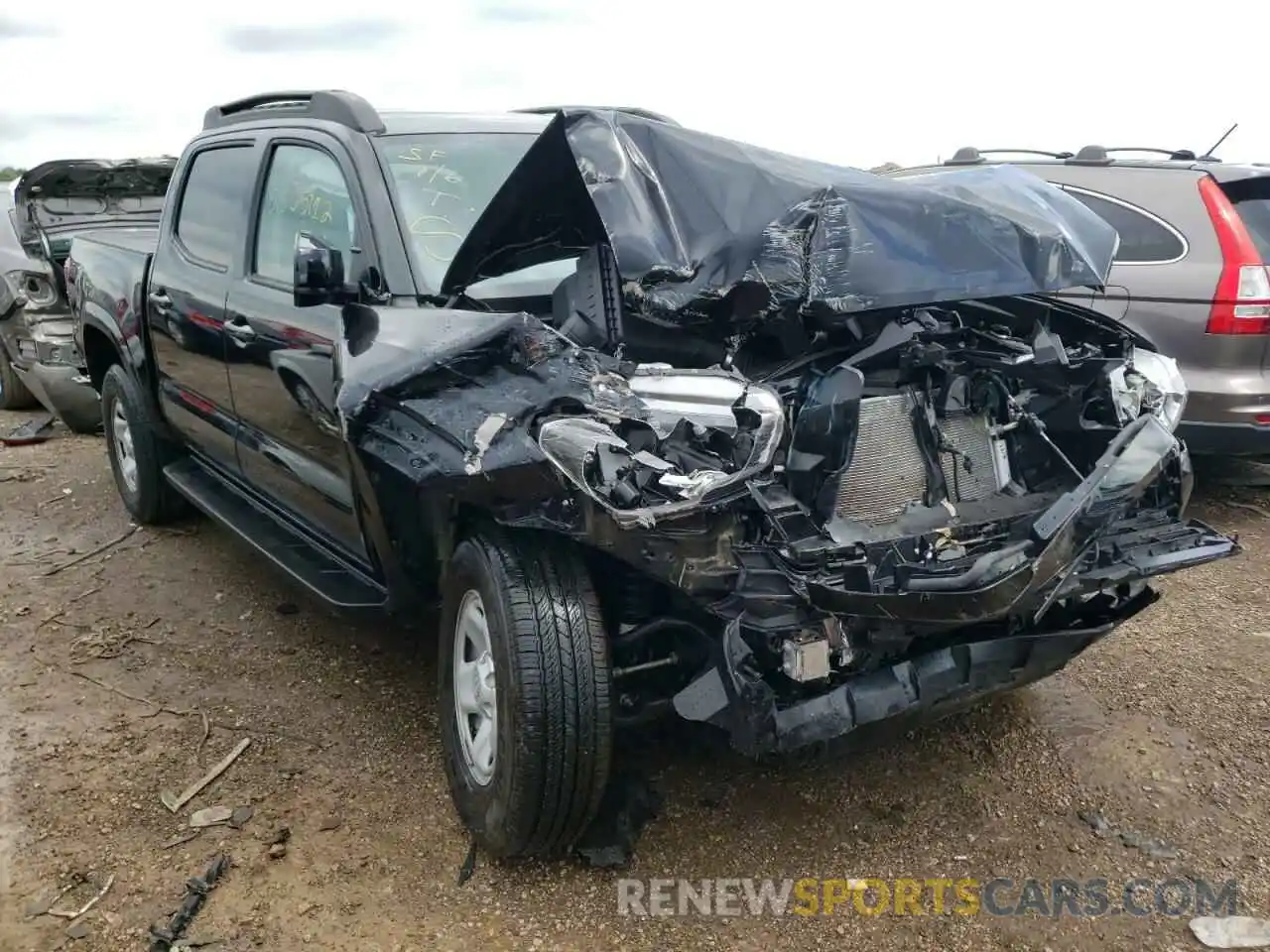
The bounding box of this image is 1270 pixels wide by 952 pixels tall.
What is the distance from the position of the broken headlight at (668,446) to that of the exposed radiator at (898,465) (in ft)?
1.27

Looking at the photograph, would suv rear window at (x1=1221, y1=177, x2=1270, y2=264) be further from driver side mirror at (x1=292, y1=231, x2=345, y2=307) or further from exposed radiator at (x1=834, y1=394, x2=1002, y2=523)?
driver side mirror at (x1=292, y1=231, x2=345, y2=307)

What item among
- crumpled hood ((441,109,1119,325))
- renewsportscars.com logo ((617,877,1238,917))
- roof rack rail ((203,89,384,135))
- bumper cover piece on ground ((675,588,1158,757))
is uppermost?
roof rack rail ((203,89,384,135))

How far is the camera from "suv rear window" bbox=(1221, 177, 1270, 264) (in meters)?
5.17

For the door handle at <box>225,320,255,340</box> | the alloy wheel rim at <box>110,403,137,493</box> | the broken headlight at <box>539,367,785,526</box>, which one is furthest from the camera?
the alloy wheel rim at <box>110,403,137,493</box>

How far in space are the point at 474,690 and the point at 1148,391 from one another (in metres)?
2.12

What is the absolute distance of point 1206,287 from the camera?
5066mm

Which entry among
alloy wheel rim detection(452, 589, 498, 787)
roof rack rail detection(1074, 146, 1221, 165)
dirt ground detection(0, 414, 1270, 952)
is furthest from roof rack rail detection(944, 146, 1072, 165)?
alloy wheel rim detection(452, 589, 498, 787)

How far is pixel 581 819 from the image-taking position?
105 inches

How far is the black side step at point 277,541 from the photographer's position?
3.41 meters

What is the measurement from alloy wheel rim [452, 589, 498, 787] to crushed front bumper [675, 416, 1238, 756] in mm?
571

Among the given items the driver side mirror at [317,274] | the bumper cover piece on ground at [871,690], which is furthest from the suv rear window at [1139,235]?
the driver side mirror at [317,274]

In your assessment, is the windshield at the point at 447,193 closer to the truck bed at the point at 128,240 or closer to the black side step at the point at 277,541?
the black side step at the point at 277,541

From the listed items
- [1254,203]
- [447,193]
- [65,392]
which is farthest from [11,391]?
[1254,203]

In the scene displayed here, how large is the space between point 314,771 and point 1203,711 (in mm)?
2933
